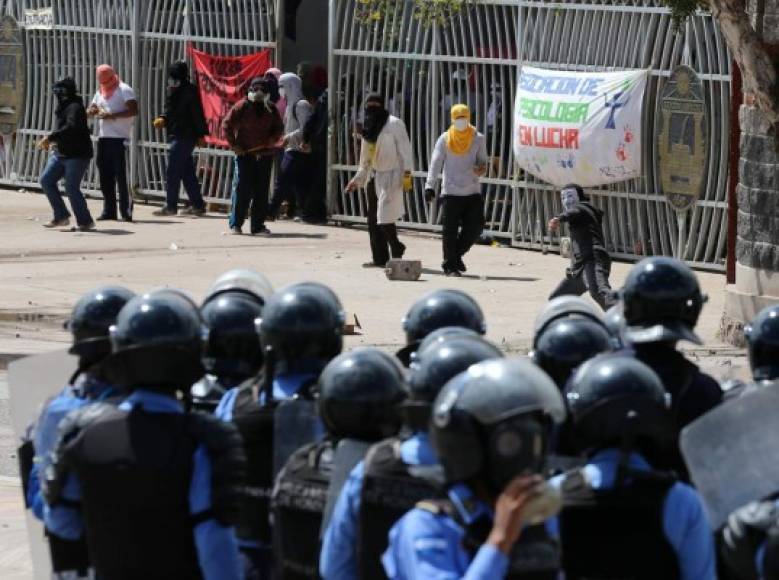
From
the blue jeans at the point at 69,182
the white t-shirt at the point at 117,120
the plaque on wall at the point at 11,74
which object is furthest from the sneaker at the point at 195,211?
the plaque on wall at the point at 11,74

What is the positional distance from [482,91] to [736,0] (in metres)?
7.18

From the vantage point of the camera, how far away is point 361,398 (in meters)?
4.66

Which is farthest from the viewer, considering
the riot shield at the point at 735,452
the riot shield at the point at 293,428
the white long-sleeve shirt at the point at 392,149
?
the white long-sleeve shirt at the point at 392,149

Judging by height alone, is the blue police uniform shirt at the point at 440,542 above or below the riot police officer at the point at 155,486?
above

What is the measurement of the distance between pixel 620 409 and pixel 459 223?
1332 cm

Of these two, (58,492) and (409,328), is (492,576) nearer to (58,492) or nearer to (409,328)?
(58,492)

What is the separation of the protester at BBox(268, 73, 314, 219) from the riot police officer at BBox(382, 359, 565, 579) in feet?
56.9

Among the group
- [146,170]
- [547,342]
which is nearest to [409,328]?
[547,342]

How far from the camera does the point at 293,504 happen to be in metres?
4.80

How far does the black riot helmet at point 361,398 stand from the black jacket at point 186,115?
55.1ft

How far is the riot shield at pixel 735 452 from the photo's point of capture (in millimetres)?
4203

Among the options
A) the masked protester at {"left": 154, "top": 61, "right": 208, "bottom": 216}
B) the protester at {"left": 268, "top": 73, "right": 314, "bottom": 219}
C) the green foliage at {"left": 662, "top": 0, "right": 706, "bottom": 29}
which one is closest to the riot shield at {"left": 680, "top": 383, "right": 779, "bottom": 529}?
the green foliage at {"left": 662, "top": 0, "right": 706, "bottom": 29}

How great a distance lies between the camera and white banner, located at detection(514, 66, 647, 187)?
17.8m

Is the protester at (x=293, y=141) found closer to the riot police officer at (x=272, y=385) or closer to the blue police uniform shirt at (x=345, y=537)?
the riot police officer at (x=272, y=385)
